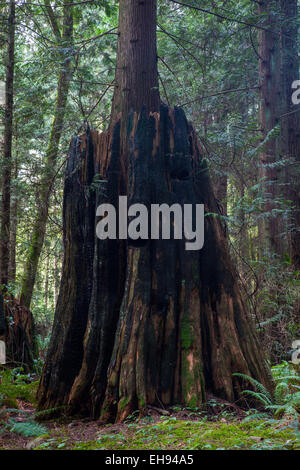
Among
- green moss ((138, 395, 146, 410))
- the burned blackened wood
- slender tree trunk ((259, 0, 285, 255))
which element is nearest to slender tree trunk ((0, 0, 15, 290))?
the burned blackened wood

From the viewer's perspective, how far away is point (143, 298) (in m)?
4.42

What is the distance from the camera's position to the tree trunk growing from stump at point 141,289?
168 inches

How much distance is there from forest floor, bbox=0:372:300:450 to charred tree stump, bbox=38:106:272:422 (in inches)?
9.4

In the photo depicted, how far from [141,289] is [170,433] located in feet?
5.47

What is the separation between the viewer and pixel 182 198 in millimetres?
4832

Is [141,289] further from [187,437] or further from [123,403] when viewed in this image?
[187,437]

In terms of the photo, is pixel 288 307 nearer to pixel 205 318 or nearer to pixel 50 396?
pixel 205 318

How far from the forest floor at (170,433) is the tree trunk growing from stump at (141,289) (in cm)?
23
